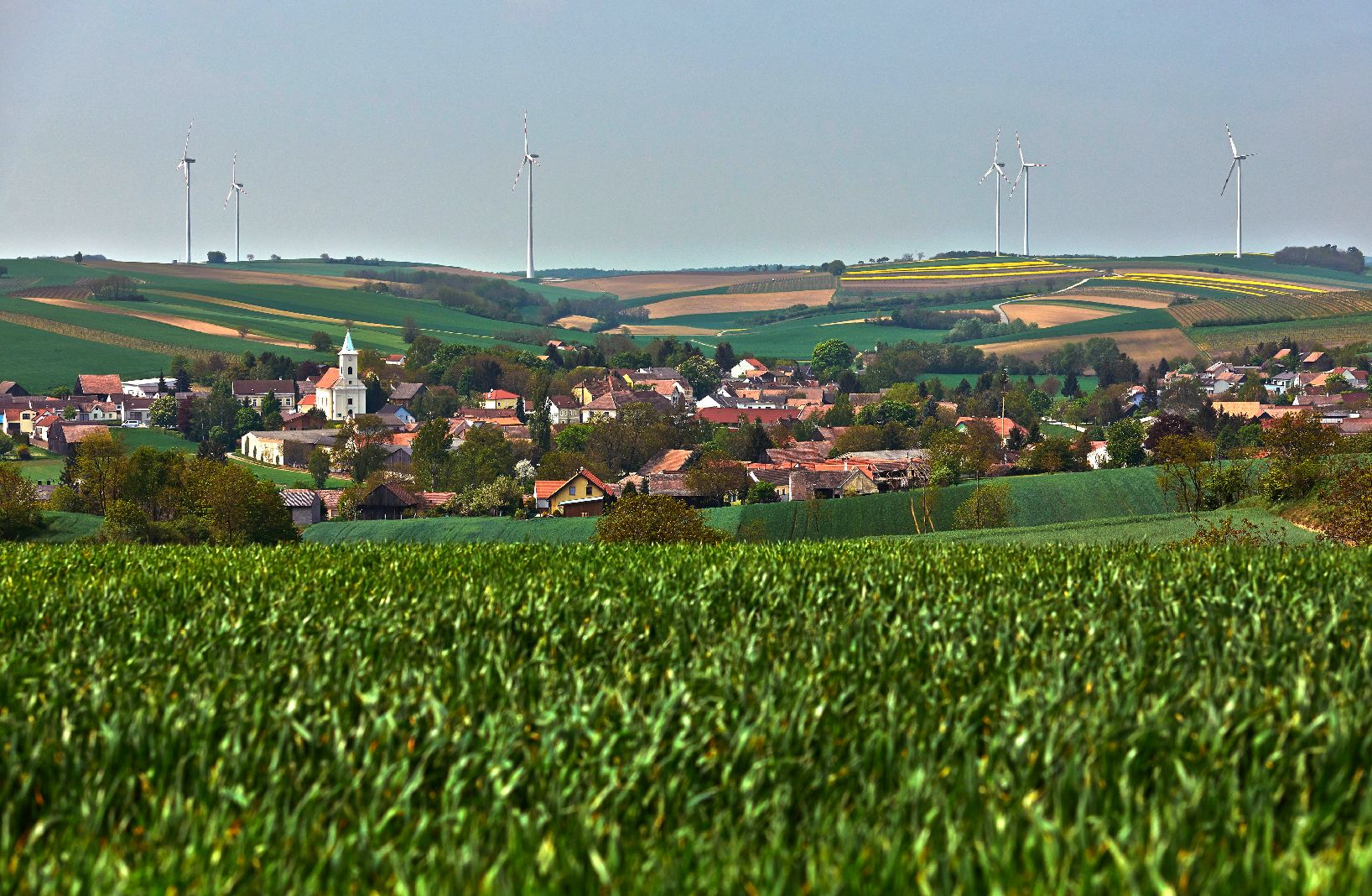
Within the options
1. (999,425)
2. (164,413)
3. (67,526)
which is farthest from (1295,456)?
(164,413)

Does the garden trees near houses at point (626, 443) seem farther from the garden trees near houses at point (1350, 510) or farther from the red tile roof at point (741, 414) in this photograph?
the garden trees near houses at point (1350, 510)

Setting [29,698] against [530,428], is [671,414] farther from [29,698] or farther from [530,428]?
[29,698]

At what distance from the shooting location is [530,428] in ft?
530

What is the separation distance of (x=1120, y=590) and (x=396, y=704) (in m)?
8.42

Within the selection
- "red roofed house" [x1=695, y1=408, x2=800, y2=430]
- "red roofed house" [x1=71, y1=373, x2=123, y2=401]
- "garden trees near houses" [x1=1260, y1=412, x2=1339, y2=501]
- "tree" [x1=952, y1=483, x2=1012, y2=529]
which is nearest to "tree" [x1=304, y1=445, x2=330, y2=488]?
"red roofed house" [x1=695, y1=408, x2=800, y2=430]

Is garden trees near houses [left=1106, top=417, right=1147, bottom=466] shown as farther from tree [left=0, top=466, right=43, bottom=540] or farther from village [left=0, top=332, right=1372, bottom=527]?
tree [left=0, top=466, right=43, bottom=540]

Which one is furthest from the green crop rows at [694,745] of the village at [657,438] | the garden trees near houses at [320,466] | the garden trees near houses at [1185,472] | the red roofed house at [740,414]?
the red roofed house at [740,414]

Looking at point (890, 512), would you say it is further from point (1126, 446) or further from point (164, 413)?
point (164, 413)

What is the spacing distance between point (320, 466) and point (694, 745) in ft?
437

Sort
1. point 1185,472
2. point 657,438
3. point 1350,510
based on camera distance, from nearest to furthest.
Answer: point 1350,510
point 1185,472
point 657,438

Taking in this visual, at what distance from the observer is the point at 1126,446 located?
115 metres

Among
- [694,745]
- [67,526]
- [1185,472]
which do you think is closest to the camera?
[694,745]

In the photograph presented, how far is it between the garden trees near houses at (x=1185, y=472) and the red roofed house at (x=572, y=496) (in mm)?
50057

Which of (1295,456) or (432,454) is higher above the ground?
(1295,456)
